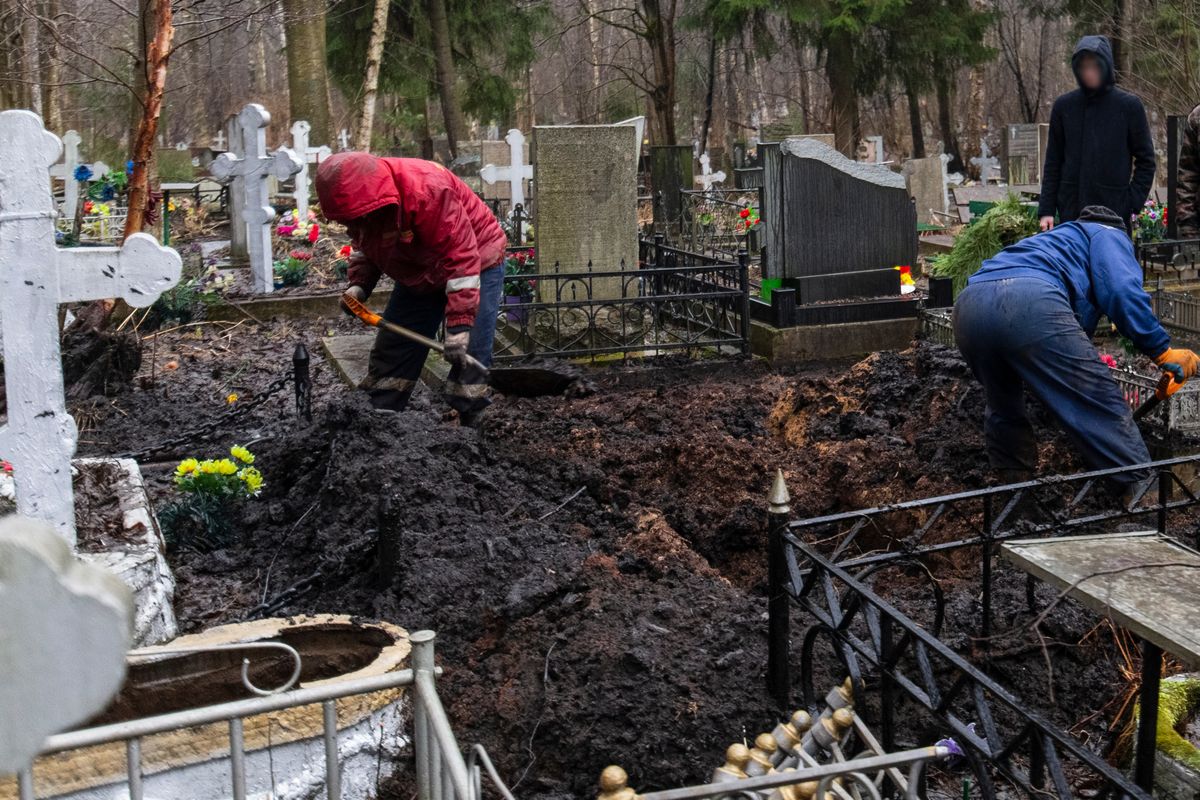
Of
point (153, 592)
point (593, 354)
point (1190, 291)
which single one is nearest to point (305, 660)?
point (153, 592)

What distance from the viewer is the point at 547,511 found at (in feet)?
17.8

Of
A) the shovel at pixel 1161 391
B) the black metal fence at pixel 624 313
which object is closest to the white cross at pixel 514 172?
the black metal fence at pixel 624 313

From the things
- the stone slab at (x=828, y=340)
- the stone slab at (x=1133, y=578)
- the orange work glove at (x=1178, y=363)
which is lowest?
the stone slab at (x=1133, y=578)

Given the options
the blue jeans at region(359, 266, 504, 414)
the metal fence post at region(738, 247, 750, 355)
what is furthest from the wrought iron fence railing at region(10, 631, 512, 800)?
the metal fence post at region(738, 247, 750, 355)

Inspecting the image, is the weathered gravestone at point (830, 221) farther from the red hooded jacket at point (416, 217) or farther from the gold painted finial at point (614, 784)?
the gold painted finial at point (614, 784)

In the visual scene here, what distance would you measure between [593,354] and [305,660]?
554 centimetres

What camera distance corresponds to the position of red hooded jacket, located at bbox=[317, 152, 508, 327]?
5648 millimetres

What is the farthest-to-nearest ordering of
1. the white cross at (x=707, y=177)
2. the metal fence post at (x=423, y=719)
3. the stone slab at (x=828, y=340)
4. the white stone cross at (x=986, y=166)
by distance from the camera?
the white stone cross at (x=986, y=166)
the white cross at (x=707, y=177)
the stone slab at (x=828, y=340)
the metal fence post at (x=423, y=719)

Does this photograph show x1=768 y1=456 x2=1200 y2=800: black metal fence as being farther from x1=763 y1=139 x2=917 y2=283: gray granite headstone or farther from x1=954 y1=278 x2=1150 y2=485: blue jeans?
x1=763 y1=139 x2=917 y2=283: gray granite headstone

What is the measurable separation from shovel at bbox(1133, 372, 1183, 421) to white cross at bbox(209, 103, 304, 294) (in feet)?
30.8

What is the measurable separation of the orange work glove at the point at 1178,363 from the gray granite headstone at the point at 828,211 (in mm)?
4524

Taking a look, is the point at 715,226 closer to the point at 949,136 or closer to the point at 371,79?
the point at 371,79

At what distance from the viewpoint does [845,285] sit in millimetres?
9555

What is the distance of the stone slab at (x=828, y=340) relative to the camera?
921 centimetres
